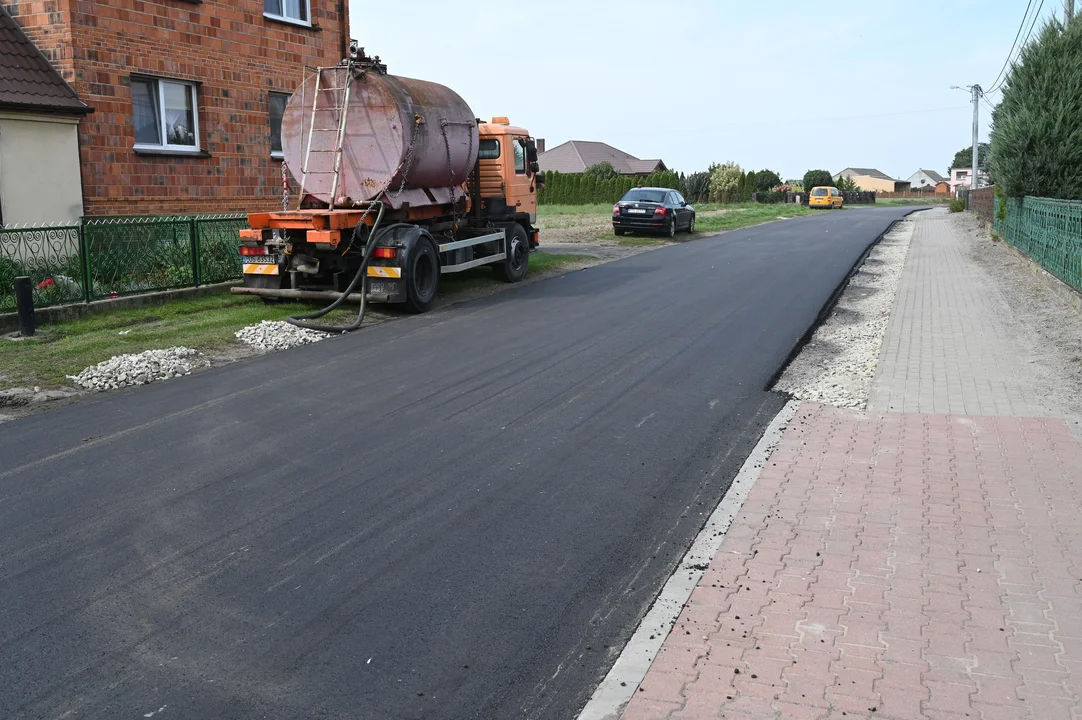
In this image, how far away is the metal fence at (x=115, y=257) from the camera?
12.8m

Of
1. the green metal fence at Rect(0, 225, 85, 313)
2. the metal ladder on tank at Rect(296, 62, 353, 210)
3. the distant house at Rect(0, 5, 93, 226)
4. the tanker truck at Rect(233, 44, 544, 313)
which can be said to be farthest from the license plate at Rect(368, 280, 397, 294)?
the distant house at Rect(0, 5, 93, 226)

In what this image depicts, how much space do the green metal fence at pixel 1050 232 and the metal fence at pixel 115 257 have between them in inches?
531

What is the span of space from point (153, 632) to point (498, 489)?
8.32ft

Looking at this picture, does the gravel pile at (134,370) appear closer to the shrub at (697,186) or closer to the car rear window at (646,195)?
the car rear window at (646,195)

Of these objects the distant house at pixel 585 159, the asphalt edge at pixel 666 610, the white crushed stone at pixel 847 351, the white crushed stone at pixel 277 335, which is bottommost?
the asphalt edge at pixel 666 610

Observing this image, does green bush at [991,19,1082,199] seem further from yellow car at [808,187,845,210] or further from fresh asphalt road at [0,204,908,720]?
yellow car at [808,187,845,210]

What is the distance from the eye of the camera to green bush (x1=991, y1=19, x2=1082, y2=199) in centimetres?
2045

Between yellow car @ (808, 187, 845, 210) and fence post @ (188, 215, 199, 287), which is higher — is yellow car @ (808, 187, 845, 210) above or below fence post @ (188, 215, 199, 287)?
above

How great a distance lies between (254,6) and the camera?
19.2 metres

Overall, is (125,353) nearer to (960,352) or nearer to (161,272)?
(161,272)

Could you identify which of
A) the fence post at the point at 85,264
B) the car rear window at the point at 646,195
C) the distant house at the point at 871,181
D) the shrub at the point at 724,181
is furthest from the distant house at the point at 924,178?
the fence post at the point at 85,264

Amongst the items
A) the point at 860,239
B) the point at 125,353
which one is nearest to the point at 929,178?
the point at 860,239

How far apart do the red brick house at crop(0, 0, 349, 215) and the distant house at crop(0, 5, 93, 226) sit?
0.67 ft

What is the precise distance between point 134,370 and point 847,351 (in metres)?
7.99
